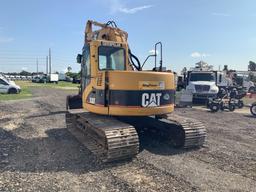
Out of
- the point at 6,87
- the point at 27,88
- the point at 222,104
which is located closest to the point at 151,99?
the point at 222,104

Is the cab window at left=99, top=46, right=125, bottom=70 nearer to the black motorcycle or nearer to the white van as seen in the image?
the black motorcycle

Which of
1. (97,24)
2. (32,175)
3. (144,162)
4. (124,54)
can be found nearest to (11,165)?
(32,175)

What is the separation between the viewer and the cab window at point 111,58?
8.22 metres

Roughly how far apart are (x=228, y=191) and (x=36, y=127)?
7.77m

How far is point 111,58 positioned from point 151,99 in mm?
1793

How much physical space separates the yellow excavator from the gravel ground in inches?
13.2

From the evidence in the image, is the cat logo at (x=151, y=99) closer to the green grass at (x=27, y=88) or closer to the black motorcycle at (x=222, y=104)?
the black motorcycle at (x=222, y=104)

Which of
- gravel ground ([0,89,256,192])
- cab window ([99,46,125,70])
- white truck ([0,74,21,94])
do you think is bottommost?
gravel ground ([0,89,256,192])

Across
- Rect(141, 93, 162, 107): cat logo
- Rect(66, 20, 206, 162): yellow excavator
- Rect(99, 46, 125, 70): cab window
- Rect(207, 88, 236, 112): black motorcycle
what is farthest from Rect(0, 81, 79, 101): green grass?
Rect(141, 93, 162, 107): cat logo

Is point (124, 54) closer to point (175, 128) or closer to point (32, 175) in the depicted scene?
point (175, 128)

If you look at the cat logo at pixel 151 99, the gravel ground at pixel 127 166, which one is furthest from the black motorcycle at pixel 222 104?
the cat logo at pixel 151 99

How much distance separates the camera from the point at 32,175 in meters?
6.04

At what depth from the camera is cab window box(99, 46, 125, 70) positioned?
8.22m

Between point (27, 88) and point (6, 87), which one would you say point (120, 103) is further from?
point (27, 88)
